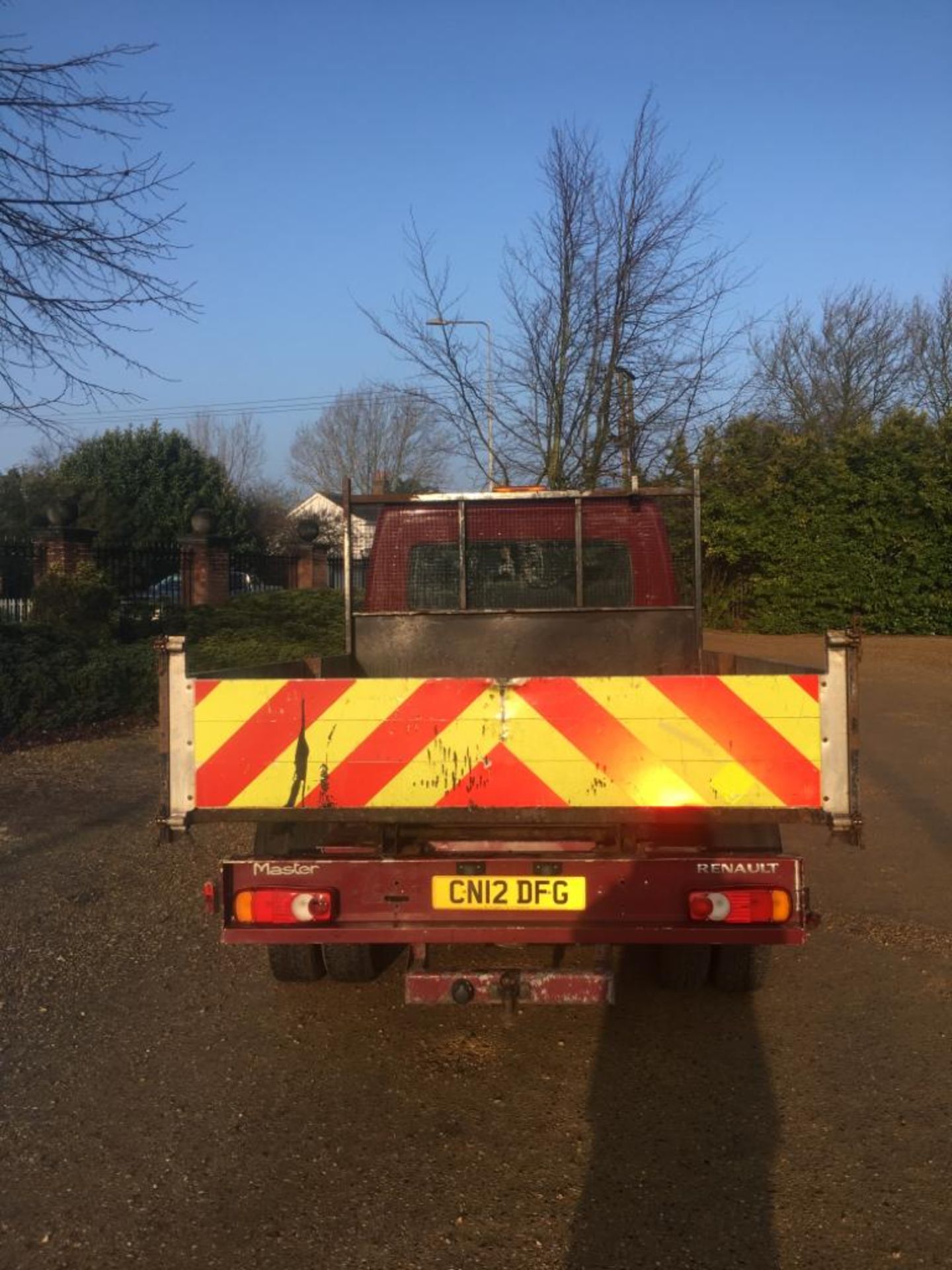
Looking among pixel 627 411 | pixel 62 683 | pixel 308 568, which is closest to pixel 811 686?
pixel 62 683

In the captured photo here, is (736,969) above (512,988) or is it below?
below

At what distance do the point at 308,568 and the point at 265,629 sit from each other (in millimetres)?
9052

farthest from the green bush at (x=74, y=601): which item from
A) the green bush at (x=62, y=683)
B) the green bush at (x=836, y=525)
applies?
the green bush at (x=836, y=525)

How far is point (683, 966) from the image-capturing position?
4.38m

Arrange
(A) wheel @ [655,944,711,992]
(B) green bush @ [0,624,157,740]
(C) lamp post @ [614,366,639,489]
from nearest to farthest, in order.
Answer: (A) wheel @ [655,944,711,992] < (B) green bush @ [0,624,157,740] < (C) lamp post @ [614,366,639,489]

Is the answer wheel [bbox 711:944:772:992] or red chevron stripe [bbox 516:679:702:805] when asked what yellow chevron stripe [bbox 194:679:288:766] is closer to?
red chevron stripe [bbox 516:679:702:805]

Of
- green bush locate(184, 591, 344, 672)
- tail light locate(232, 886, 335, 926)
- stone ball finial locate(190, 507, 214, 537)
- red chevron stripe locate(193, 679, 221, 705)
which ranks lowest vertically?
tail light locate(232, 886, 335, 926)

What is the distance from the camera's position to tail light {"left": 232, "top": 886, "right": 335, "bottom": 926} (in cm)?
379

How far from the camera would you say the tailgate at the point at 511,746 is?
3.56 metres

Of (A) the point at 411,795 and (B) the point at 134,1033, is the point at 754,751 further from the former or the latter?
(B) the point at 134,1033

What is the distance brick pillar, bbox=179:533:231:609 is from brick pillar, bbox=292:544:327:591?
451cm

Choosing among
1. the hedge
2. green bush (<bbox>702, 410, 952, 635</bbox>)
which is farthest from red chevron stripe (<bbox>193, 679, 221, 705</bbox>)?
green bush (<bbox>702, 410, 952, 635</bbox>)

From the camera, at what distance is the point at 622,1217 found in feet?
9.86

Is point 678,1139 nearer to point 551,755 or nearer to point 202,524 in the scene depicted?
point 551,755
